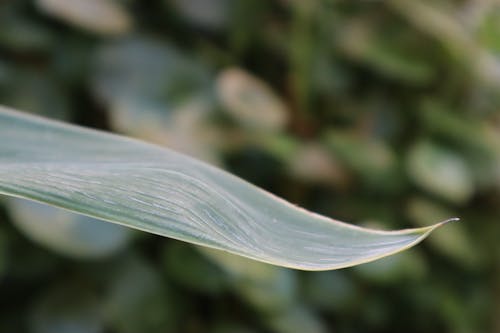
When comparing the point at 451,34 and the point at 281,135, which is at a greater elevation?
the point at 451,34

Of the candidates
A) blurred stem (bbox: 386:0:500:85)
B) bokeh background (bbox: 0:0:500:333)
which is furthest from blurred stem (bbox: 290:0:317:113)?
blurred stem (bbox: 386:0:500:85)

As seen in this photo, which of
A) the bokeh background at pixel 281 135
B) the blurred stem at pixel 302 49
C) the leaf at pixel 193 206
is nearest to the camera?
the leaf at pixel 193 206

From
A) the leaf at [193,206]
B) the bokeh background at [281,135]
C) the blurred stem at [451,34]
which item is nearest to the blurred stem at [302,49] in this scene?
the bokeh background at [281,135]

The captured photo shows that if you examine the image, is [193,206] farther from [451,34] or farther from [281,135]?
[451,34]

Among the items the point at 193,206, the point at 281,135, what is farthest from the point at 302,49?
the point at 193,206

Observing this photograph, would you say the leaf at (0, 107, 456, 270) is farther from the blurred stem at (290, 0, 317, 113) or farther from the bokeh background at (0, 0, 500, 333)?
the blurred stem at (290, 0, 317, 113)

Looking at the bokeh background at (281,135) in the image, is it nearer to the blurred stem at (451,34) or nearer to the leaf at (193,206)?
the blurred stem at (451,34)
